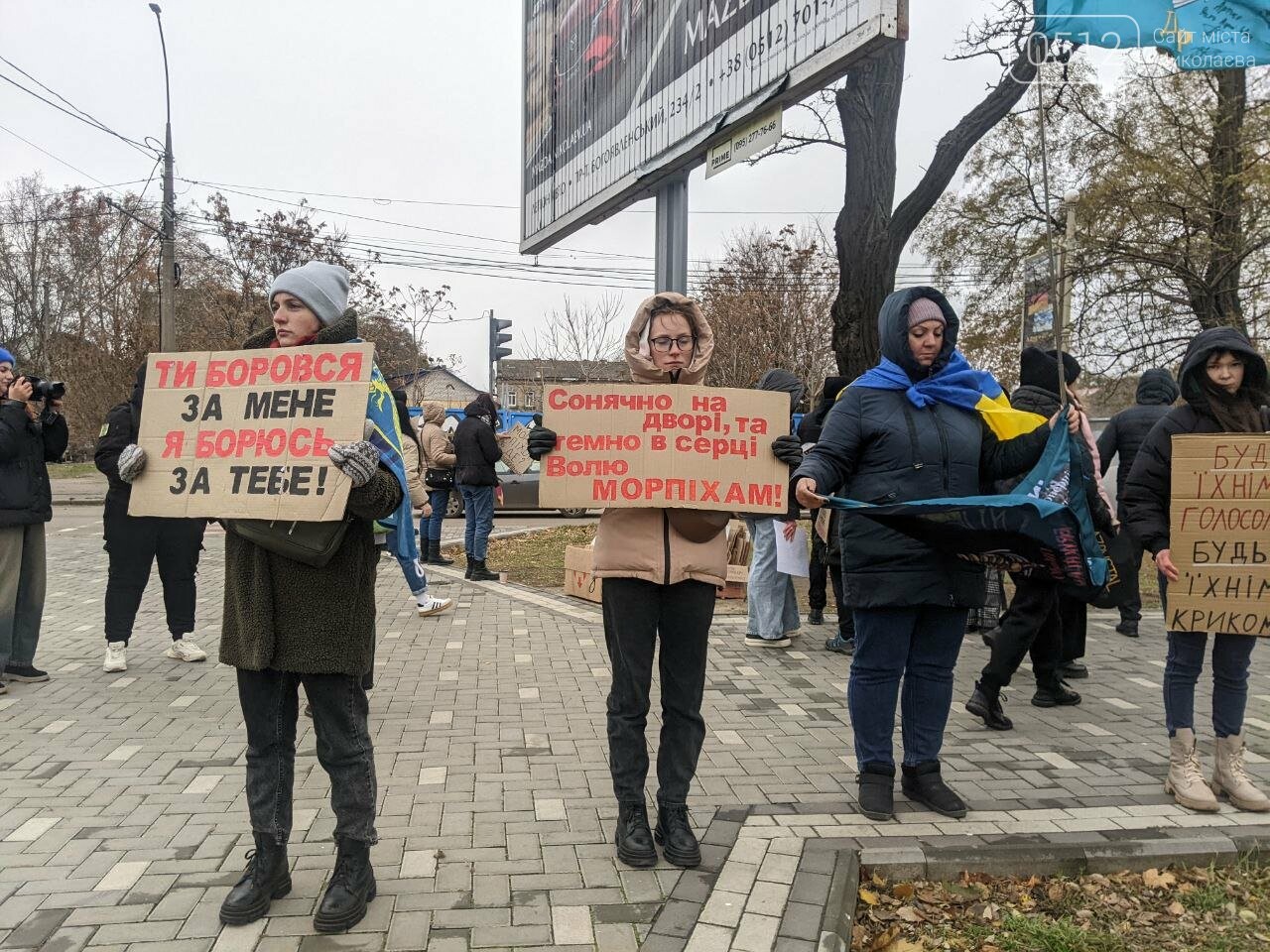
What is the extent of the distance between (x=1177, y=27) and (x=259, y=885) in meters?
7.72

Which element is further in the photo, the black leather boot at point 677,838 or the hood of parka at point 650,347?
the hood of parka at point 650,347

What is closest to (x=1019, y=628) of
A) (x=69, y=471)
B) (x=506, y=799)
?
(x=506, y=799)

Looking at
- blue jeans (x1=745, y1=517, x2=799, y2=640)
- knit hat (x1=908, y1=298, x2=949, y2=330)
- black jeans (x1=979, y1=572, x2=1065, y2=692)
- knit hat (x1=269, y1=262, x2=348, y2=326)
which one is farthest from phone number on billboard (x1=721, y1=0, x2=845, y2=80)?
knit hat (x1=269, y1=262, x2=348, y2=326)

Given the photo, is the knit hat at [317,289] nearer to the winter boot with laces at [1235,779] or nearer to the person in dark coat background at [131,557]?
the person in dark coat background at [131,557]

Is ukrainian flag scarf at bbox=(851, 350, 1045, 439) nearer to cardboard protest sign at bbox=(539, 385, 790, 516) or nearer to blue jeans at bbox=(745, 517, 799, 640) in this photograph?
cardboard protest sign at bbox=(539, 385, 790, 516)

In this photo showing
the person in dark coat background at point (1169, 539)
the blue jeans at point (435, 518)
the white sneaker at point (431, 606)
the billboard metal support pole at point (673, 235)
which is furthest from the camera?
the blue jeans at point (435, 518)

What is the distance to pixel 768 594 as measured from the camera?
22.6 feet

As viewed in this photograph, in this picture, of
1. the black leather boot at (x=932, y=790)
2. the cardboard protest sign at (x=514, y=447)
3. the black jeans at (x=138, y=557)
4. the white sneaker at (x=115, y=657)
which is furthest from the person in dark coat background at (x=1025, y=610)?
the cardboard protest sign at (x=514, y=447)

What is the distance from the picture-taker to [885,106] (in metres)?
9.12

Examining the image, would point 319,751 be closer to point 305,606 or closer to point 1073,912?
point 305,606

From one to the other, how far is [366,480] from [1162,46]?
678 centimetres

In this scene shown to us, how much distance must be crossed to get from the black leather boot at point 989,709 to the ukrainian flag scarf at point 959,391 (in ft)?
6.19

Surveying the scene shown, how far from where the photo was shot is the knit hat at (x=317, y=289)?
2.96 meters

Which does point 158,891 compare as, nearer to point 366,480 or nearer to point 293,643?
point 293,643
